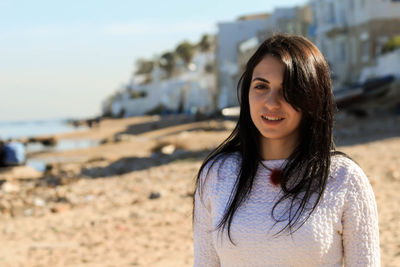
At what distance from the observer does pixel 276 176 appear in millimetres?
1936

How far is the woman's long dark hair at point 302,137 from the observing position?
6.05 feet

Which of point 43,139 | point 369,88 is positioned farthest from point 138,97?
point 369,88

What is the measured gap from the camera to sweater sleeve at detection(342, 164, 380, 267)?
1.84 meters

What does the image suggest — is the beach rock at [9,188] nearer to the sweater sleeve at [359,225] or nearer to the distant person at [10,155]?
the distant person at [10,155]

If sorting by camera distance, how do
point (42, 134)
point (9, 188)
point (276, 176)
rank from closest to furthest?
point (276, 176), point (9, 188), point (42, 134)

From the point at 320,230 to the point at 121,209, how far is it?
21.6 feet

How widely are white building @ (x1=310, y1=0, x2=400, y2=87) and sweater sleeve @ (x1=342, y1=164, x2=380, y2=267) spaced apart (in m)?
24.3

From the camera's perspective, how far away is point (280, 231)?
6.02 ft

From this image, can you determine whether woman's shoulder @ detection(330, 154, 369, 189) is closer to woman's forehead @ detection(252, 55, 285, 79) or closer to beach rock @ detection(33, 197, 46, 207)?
woman's forehead @ detection(252, 55, 285, 79)

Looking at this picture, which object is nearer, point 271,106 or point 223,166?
point 271,106

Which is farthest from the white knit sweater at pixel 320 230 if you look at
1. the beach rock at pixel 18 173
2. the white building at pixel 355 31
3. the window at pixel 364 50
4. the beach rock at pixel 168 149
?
the window at pixel 364 50

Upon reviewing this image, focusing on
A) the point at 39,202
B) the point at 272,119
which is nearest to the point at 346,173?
the point at 272,119

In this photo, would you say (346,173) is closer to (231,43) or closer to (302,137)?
(302,137)

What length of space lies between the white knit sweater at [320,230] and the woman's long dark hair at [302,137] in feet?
0.10
